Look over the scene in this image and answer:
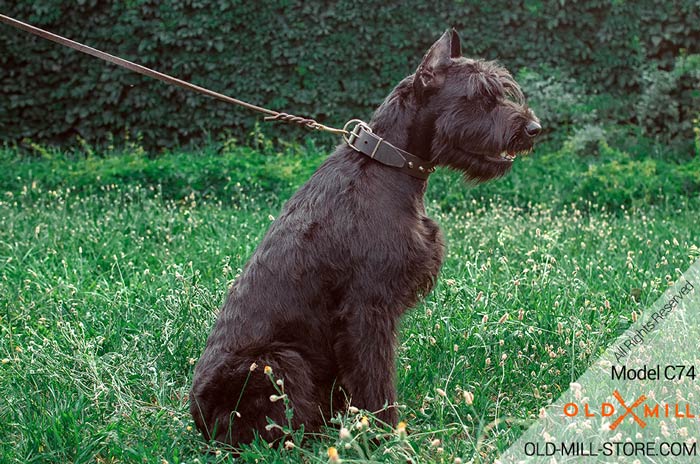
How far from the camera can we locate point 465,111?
3.22 meters

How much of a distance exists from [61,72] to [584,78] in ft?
23.8

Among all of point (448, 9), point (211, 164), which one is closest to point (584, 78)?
point (448, 9)

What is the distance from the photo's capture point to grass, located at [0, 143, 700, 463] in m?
3.12

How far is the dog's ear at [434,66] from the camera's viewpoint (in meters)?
3.23

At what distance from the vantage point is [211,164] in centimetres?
870

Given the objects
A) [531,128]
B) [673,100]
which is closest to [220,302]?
[531,128]

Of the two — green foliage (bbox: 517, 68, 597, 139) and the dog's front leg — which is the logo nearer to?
the dog's front leg

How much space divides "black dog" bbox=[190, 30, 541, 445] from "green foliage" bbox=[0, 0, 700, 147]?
23.4 ft

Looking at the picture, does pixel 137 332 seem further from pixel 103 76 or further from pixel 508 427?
pixel 103 76

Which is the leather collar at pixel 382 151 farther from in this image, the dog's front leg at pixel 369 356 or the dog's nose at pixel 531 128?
the dog's front leg at pixel 369 356

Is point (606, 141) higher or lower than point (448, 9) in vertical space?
Result: lower
